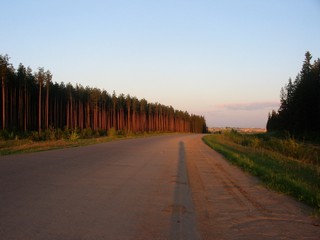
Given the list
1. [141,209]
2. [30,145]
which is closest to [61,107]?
[30,145]

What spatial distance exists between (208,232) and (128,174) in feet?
23.2

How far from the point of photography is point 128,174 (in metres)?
12.8

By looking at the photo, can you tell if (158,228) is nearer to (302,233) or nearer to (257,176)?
(302,233)

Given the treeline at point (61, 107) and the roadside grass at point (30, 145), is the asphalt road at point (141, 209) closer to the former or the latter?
the roadside grass at point (30, 145)

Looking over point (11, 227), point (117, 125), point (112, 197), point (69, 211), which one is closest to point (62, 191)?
point (112, 197)

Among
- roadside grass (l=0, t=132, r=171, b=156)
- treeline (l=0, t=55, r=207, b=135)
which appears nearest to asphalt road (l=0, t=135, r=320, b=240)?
roadside grass (l=0, t=132, r=171, b=156)

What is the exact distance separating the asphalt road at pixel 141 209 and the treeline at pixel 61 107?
33.4 m

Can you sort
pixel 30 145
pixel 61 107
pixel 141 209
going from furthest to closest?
pixel 61 107
pixel 30 145
pixel 141 209

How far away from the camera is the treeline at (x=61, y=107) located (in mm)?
59906

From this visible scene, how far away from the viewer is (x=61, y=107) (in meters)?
77.8

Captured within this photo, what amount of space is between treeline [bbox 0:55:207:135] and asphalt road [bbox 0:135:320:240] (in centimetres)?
3336

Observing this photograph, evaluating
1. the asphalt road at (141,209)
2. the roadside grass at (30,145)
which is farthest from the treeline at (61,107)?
the asphalt road at (141,209)

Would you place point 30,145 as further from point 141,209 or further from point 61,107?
point 61,107

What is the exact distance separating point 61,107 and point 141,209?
241 ft
